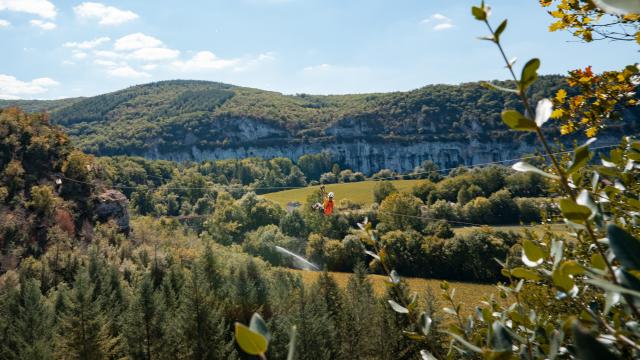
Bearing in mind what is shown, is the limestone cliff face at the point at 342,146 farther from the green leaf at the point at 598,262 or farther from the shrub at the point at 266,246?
the green leaf at the point at 598,262

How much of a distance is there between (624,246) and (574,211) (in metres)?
0.14

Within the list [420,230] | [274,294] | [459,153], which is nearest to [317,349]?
[274,294]

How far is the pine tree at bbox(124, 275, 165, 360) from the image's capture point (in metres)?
15.8

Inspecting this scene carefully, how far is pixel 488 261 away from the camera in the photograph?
45.9m

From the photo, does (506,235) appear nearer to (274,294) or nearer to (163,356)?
(274,294)

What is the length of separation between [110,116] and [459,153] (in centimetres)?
12240

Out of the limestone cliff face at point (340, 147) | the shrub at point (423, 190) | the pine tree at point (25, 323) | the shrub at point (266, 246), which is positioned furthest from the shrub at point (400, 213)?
the limestone cliff face at point (340, 147)

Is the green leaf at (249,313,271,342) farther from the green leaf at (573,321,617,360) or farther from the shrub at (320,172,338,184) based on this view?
the shrub at (320,172,338,184)

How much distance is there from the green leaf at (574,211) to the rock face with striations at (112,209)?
1448 inches

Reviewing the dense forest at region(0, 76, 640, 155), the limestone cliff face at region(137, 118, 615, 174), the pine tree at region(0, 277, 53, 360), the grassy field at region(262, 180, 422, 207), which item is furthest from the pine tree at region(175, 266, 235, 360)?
the limestone cliff face at region(137, 118, 615, 174)

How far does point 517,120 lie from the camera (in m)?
1.00

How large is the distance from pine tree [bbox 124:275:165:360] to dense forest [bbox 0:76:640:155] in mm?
111336

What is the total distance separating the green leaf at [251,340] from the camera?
736mm

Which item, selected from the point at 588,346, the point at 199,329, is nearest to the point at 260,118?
the point at 199,329
